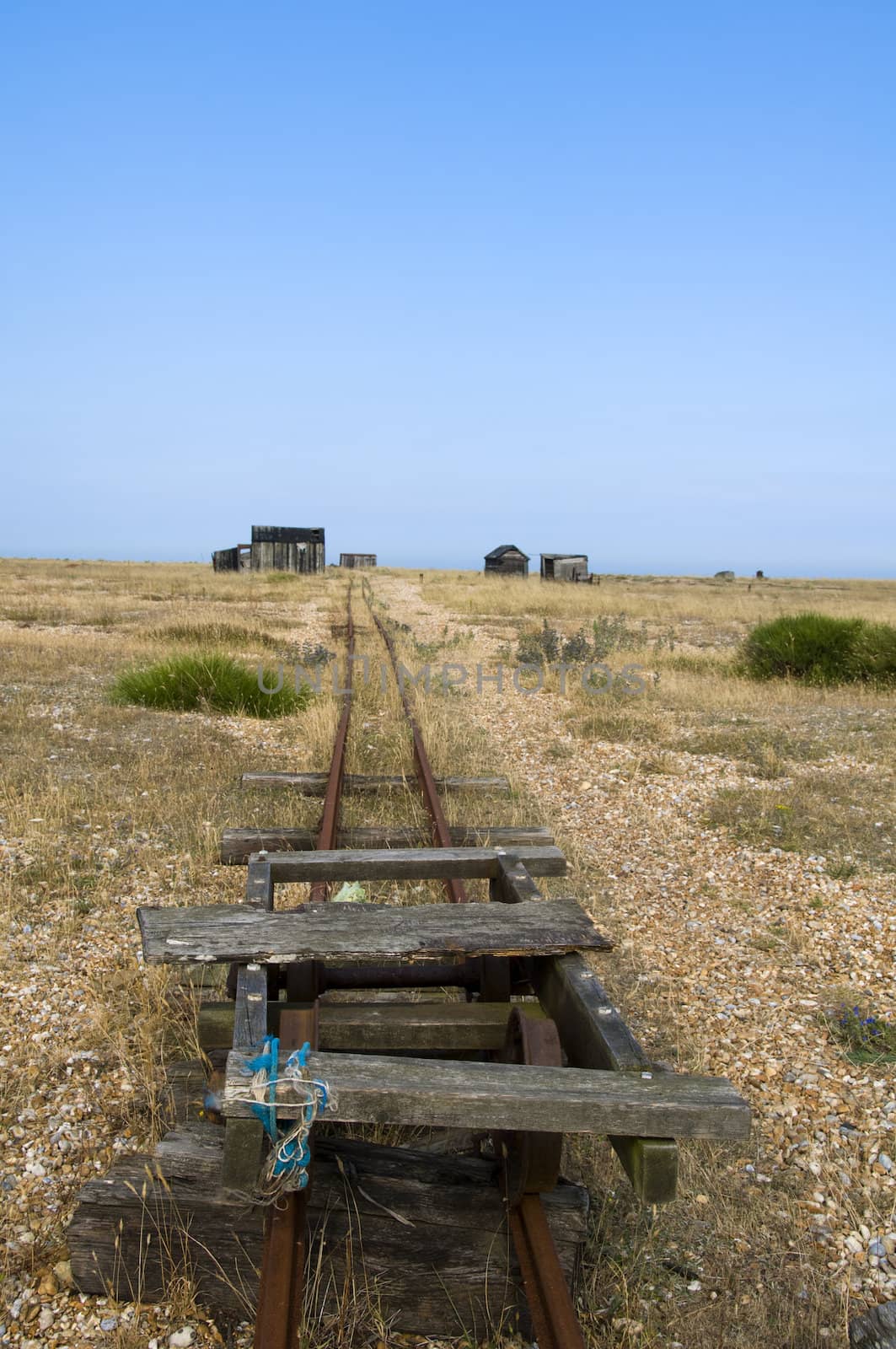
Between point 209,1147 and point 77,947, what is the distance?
6.31 ft

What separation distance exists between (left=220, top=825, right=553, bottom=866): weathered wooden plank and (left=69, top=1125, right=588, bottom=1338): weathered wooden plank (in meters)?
1.48

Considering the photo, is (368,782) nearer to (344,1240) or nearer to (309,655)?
(344,1240)

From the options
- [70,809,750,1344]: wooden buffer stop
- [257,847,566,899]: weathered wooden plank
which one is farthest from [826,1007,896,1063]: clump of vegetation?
[70,809,750,1344]: wooden buffer stop

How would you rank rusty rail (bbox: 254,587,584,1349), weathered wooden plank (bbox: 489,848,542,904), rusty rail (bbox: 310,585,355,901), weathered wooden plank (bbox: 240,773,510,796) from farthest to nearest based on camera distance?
weathered wooden plank (bbox: 240,773,510,796)
rusty rail (bbox: 310,585,355,901)
weathered wooden plank (bbox: 489,848,542,904)
rusty rail (bbox: 254,587,584,1349)

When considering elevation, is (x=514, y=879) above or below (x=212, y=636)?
below

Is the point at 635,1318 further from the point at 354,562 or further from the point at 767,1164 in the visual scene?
the point at 354,562

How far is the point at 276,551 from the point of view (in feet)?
150

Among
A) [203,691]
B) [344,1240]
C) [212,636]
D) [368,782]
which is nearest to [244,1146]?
[344,1240]

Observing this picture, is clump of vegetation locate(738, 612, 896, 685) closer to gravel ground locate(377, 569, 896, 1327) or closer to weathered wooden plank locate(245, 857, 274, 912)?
gravel ground locate(377, 569, 896, 1327)

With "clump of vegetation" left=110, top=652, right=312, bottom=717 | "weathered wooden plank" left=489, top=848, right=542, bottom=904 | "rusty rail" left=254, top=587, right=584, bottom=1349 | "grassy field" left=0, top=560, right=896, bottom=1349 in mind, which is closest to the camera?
"rusty rail" left=254, top=587, right=584, bottom=1349

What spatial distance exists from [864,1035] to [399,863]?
2025 mm

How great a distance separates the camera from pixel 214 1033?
9.49ft

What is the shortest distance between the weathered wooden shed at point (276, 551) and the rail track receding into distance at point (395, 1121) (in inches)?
1705

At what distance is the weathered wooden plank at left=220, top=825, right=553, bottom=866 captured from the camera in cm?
433
